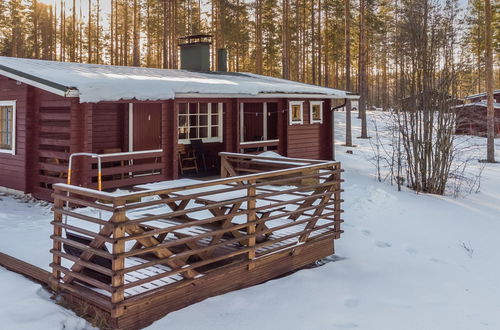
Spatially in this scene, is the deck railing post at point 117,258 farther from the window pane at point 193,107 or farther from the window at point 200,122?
the window pane at point 193,107

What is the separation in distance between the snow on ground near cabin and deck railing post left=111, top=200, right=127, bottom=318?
46cm

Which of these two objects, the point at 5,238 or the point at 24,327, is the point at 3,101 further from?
the point at 24,327

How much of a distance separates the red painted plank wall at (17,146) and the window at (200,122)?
3.75 meters

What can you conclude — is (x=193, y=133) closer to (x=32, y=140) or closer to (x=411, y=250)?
(x=32, y=140)

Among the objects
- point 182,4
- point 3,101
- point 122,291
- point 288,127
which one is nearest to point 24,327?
point 122,291

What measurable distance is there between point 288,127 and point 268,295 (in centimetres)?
927

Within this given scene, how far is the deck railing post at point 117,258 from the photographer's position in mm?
3699

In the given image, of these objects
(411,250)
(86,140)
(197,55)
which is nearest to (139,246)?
(411,250)

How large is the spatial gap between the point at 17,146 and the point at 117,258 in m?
7.30

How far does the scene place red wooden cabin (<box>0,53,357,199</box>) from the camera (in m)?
8.60

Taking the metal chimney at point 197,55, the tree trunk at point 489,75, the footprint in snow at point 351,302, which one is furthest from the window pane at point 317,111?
the footprint in snow at point 351,302

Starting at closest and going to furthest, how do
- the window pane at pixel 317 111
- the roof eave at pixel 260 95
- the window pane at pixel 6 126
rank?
1. the roof eave at pixel 260 95
2. the window pane at pixel 6 126
3. the window pane at pixel 317 111

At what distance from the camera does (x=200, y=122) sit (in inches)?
488

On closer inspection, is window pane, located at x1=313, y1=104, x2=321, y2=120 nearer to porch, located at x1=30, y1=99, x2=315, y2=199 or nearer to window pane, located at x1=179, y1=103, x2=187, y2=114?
porch, located at x1=30, y1=99, x2=315, y2=199
